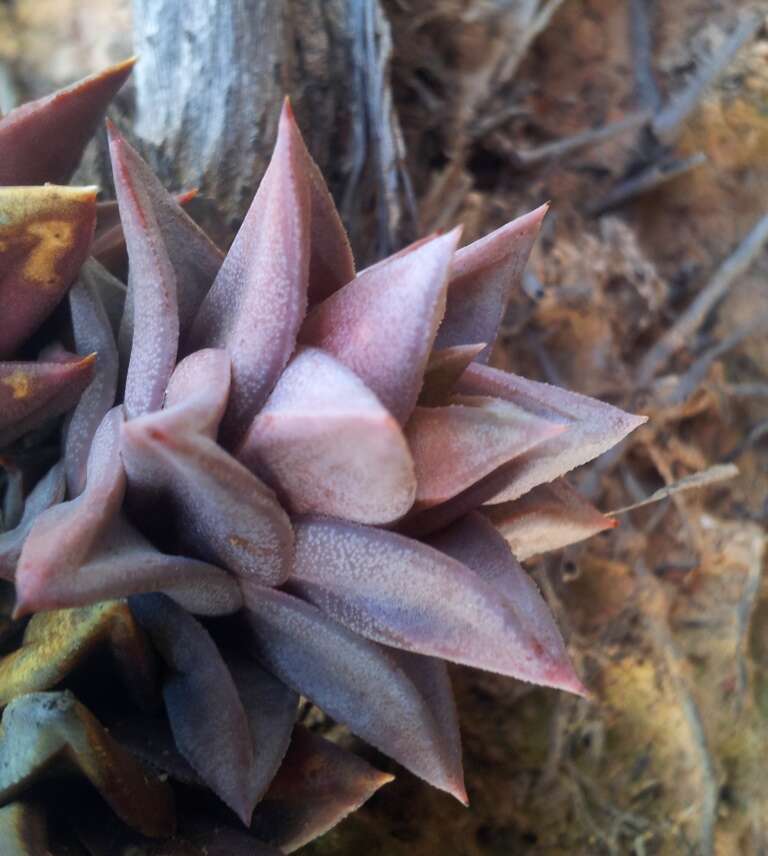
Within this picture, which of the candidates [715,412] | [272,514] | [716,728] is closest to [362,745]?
[272,514]

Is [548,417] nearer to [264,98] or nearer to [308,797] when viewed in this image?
[308,797]

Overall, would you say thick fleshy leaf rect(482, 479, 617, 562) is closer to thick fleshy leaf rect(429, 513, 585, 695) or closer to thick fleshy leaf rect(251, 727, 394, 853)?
thick fleshy leaf rect(429, 513, 585, 695)

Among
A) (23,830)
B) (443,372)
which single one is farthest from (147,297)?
(23,830)

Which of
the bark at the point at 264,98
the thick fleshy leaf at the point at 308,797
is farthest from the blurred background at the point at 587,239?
the thick fleshy leaf at the point at 308,797

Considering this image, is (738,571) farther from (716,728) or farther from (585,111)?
(585,111)

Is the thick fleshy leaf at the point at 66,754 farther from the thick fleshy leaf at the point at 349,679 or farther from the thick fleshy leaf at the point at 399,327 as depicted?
the thick fleshy leaf at the point at 399,327
